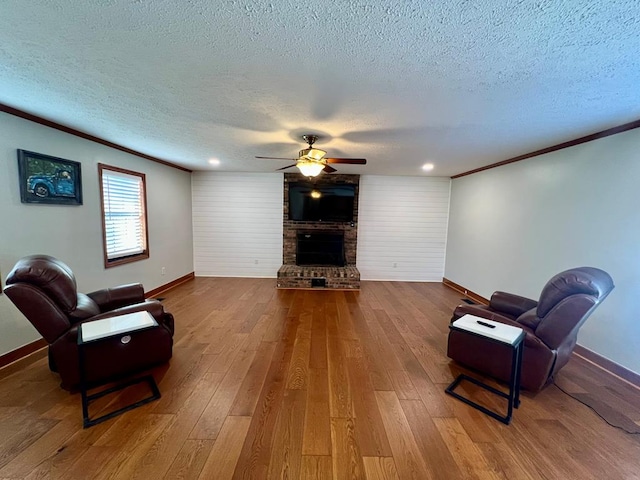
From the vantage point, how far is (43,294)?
6.22ft

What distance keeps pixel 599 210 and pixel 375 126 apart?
2.52 m

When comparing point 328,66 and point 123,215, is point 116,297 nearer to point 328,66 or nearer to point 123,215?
point 123,215

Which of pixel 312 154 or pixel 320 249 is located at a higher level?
pixel 312 154

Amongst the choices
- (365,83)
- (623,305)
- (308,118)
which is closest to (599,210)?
(623,305)

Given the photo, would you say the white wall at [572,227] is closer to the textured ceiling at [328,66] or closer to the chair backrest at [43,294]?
the textured ceiling at [328,66]

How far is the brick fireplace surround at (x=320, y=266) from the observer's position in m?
5.26

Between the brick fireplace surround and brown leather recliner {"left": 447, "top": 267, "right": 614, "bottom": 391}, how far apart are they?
2.98 meters

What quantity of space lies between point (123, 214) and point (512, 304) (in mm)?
5296

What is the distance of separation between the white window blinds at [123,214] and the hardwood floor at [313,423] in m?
1.75

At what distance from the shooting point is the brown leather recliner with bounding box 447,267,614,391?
6.42 ft

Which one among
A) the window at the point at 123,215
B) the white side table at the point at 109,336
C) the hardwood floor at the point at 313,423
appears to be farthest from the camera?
the window at the point at 123,215

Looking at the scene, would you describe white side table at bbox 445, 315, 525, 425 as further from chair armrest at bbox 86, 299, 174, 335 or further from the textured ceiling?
chair armrest at bbox 86, 299, 174, 335

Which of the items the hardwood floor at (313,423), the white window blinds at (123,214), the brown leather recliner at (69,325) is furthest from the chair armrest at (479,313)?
the white window blinds at (123,214)

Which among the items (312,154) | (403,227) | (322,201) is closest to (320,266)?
(322,201)
